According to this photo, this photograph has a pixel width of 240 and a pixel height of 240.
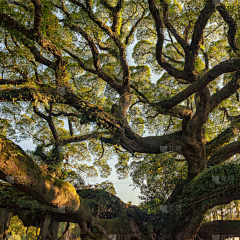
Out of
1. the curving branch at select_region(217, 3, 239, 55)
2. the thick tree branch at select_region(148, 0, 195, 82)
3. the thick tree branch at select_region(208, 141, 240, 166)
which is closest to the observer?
the curving branch at select_region(217, 3, 239, 55)

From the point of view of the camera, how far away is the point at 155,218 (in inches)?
182

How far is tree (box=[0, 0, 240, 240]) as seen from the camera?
372cm

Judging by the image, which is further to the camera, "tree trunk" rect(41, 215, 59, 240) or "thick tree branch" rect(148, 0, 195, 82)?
"tree trunk" rect(41, 215, 59, 240)

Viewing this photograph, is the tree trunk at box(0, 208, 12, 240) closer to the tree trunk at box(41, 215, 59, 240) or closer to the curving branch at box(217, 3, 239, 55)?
the tree trunk at box(41, 215, 59, 240)

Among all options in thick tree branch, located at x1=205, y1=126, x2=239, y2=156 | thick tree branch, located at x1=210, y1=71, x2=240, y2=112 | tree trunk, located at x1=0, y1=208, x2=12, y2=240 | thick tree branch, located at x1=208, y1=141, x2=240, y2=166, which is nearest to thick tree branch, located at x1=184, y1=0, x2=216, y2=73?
thick tree branch, located at x1=210, y1=71, x2=240, y2=112

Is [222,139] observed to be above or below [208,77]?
below

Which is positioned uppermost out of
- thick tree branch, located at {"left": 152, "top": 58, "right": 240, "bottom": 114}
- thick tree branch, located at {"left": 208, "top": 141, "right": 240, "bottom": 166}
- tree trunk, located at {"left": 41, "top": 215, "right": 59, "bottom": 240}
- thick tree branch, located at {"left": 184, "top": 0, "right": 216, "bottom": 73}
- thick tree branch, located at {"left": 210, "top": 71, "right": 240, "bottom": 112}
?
thick tree branch, located at {"left": 184, "top": 0, "right": 216, "bottom": 73}

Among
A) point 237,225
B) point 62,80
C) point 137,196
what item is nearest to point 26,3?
point 62,80

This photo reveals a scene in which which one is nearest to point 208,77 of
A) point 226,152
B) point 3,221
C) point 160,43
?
point 160,43

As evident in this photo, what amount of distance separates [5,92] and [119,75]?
14.1 ft

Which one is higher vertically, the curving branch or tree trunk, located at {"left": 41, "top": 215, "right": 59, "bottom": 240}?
the curving branch

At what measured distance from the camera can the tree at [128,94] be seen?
146 inches

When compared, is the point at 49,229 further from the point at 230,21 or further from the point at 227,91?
the point at 230,21

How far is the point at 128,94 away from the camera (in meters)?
5.62
